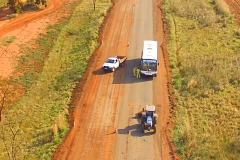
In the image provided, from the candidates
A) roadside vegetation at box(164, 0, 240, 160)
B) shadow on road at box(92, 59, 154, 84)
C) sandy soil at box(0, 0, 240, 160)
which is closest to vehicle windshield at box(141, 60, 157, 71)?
shadow on road at box(92, 59, 154, 84)

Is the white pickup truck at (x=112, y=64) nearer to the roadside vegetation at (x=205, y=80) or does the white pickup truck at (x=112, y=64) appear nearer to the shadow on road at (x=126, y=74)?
the shadow on road at (x=126, y=74)

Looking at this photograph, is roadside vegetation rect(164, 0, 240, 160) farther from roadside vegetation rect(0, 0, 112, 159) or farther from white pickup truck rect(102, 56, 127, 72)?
roadside vegetation rect(0, 0, 112, 159)

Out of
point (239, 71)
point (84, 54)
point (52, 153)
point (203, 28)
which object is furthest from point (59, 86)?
point (203, 28)

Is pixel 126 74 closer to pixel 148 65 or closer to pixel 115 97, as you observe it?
pixel 148 65

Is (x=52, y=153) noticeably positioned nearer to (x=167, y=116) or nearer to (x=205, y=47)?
(x=167, y=116)

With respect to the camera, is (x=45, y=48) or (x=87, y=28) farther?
(x=87, y=28)
